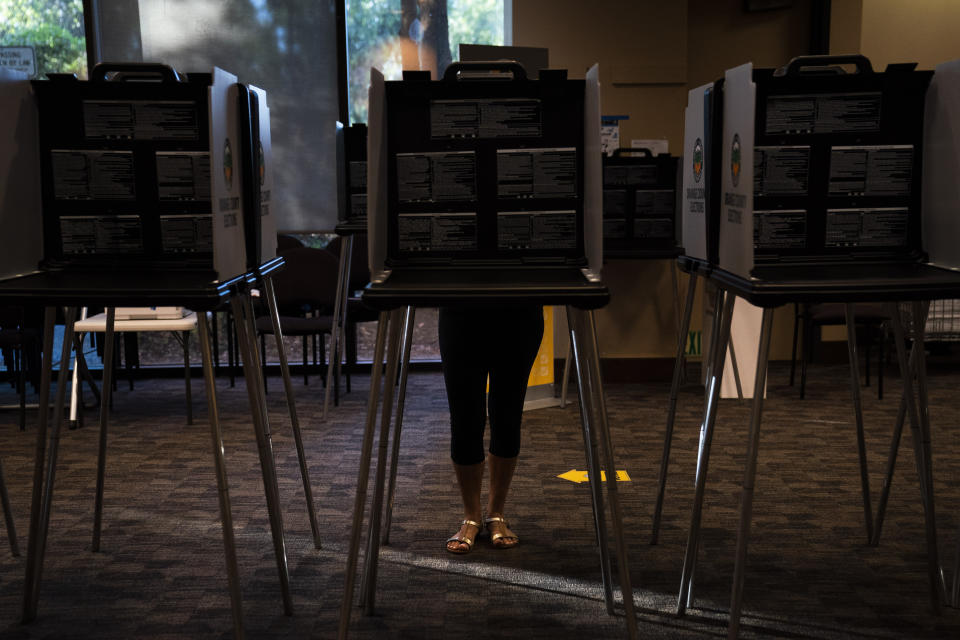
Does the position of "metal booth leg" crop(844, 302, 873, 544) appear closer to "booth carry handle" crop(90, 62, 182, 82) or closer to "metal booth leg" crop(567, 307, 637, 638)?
"metal booth leg" crop(567, 307, 637, 638)

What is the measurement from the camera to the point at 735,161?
6.32 feet

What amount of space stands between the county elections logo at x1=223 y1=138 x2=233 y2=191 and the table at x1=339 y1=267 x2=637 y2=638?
0.42 meters

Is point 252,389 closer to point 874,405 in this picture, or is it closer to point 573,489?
point 573,489

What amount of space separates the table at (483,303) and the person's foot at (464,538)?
1.71 ft

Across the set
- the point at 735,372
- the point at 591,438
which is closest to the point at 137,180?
the point at 591,438

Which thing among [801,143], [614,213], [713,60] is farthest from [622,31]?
[801,143]

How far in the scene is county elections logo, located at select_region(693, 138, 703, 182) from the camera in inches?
86.7

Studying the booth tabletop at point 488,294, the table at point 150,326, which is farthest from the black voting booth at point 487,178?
the table at point 150,326

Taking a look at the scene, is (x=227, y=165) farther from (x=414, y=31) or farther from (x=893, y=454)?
(x=414, y=31)

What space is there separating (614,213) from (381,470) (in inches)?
121

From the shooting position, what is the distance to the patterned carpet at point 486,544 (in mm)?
2178

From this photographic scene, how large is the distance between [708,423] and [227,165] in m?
1.24

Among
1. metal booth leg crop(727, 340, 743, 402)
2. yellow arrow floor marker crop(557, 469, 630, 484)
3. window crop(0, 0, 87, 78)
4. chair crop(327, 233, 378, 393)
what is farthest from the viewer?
window crop(0, 0, 87, 78)

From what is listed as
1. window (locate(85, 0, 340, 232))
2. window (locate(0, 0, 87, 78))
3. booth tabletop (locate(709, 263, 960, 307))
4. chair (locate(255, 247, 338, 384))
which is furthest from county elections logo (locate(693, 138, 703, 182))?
window (locate(0, 0, 87, 78))
